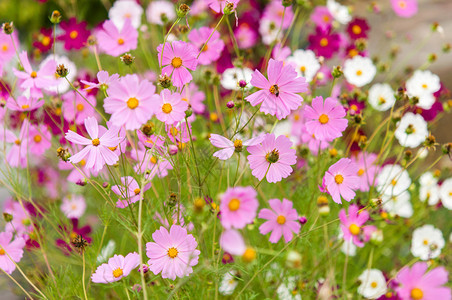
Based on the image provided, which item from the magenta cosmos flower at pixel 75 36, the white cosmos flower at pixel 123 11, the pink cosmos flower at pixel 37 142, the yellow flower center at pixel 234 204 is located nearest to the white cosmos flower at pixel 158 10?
the white cosmos flower at pixel 123 11

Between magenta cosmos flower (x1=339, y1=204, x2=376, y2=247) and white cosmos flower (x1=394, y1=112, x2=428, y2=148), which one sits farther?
white cosmos flower (x1=394, y1=112, x2=428, y2=148)

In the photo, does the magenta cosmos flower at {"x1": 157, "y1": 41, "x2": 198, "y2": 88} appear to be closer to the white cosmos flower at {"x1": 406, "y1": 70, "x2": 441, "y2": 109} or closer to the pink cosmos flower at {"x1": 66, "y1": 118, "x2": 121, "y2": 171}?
the pink cosmos flower at {"x1": 66, "y1": 118, "x2": 121, "y2": 171}

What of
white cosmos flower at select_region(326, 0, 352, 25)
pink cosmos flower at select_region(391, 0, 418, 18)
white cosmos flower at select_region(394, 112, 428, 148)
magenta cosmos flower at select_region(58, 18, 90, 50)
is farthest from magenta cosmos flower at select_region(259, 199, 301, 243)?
pink cosmos flower at select_region(391, 0, 418, 18)

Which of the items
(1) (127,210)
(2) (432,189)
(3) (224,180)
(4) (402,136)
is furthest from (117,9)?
(2) (432,189)

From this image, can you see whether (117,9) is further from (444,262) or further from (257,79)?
(444,262)

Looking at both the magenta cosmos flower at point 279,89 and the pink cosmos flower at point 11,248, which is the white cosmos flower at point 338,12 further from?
the pink cosmos flower at point 11,248

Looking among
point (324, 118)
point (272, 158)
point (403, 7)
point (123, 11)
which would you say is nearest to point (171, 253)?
point (272, 158)
